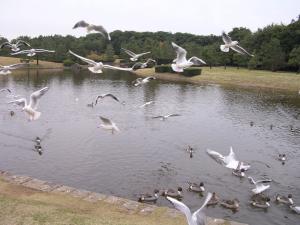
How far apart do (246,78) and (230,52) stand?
14.4m

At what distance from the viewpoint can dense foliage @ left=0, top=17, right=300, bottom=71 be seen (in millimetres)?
77125

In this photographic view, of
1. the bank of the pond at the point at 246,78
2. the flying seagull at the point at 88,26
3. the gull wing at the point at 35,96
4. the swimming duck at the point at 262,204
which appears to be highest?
the flying seagull at the point at 88,26

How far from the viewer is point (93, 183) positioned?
21.8m

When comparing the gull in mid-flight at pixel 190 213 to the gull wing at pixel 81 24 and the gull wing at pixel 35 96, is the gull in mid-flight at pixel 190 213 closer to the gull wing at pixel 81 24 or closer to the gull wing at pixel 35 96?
the gull wing at pixel 81 24

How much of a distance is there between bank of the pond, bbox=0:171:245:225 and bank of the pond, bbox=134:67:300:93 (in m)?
50.7

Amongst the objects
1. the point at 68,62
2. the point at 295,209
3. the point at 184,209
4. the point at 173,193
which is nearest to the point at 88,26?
the point at 184,209

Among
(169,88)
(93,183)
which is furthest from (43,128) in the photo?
(169,88)

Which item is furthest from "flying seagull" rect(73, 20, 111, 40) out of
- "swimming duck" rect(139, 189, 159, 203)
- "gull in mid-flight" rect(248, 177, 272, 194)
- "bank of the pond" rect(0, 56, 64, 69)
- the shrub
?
the shrub

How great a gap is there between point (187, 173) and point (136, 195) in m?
4.23

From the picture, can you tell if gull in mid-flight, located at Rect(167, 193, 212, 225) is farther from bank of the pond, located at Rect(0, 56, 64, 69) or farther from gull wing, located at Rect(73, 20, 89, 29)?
bank of the pond, located at Rect(0, 56, 64, 69)

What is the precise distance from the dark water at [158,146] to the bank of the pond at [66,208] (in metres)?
1.89

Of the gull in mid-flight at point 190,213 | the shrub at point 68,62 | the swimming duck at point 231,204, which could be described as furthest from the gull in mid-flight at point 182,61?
the shrub at point 68,62

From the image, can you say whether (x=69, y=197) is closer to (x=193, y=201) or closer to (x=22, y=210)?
(x=22, y=210)

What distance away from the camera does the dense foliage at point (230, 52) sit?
77125 mm
